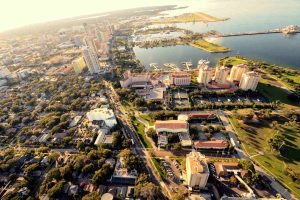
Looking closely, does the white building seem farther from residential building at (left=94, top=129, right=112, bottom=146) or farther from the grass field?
the grass field

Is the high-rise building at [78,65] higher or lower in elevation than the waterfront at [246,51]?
higher

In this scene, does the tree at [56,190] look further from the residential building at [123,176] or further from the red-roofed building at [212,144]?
the red-roofed building at [212,144]

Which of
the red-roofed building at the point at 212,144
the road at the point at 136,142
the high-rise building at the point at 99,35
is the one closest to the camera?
the road at the point at 136,142

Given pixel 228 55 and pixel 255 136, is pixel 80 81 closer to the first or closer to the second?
pixel 255 136

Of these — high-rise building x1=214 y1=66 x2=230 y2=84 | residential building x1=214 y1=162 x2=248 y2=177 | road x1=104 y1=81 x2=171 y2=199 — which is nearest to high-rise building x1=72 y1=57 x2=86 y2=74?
road x1=104 y1=81 x2=171 y2=199

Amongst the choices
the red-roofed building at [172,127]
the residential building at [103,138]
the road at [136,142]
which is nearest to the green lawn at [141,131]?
the road at [136,142]

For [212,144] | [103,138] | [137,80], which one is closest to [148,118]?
[103,138]
